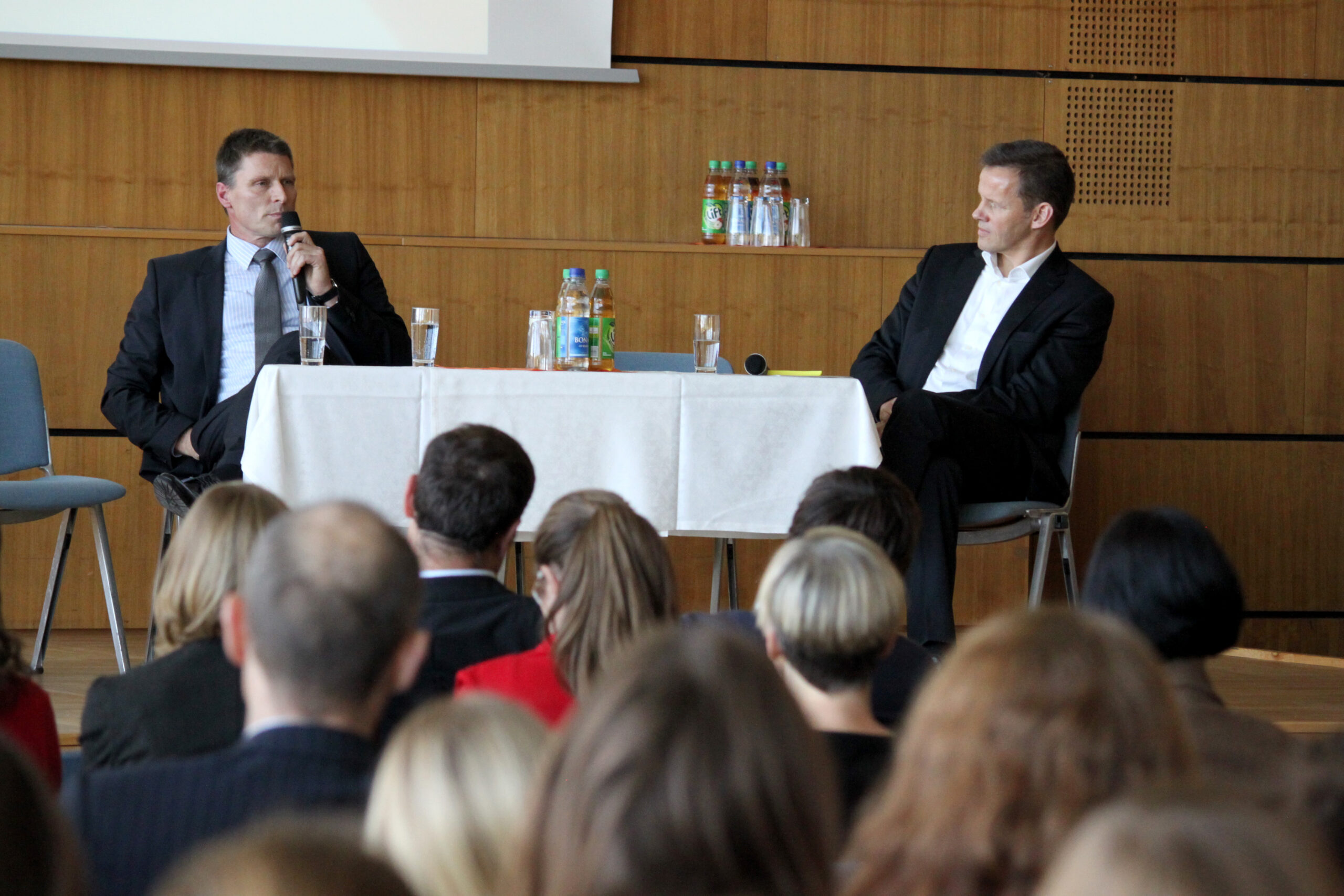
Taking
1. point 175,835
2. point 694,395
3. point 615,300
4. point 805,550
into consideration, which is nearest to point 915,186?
point 615,300

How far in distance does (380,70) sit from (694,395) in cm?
196

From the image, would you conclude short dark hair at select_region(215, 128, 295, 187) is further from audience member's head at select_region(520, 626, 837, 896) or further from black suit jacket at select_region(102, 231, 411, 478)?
audience member's head at select_region(520, 626, 837, 896)

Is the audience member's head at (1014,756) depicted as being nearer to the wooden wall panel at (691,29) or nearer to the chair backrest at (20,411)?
the chair backrest at (20,411)

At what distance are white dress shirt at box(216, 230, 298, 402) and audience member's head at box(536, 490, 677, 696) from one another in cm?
216

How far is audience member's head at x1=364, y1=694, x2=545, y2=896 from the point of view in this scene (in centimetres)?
82

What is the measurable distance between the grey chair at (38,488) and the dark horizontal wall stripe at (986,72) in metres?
2.08

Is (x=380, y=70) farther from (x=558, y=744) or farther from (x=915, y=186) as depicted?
(x=558, y=744)

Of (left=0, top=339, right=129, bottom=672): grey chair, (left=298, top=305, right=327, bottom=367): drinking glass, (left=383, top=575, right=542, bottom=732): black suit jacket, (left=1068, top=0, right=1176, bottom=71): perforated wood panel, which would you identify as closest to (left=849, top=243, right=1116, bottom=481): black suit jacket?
(left=1068, top=0, right=1176, bottom=71): perforated wood panel

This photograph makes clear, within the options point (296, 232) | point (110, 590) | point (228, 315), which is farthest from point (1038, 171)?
point (110, 590)

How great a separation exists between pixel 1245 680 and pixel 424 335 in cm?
243

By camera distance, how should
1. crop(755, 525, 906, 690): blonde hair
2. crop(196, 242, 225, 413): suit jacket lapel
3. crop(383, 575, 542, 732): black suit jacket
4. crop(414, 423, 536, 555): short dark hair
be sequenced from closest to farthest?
crop(755, 525, 906, 690): blonde hair
crop(383, 575, 542, 732): black suit jacket
crop(414, 423, 536, 555): short dark hair
crop(196, 242, 225, 413): suit jacket lapel

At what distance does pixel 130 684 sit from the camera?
1.55 metres

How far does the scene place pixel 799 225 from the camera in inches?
173

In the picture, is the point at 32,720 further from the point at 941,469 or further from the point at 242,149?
the point at 242,149
